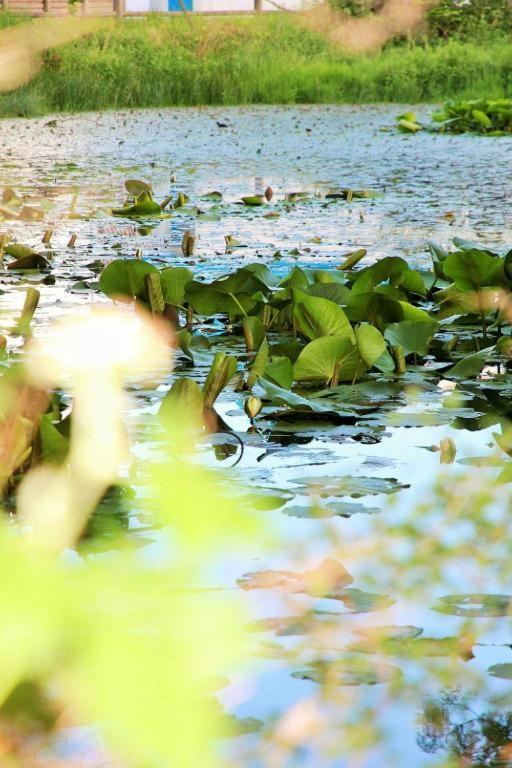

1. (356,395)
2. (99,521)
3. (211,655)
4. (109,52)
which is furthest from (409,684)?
(109,52)

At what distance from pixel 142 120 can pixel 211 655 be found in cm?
1032

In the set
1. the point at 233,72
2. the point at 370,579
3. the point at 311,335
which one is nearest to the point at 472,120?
the point at 233,72

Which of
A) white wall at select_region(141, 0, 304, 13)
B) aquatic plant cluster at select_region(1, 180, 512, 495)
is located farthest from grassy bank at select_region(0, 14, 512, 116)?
aquatic plant cluster at select_region(1, 180, 512, 495)

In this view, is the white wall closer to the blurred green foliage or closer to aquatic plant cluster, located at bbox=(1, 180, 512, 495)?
the blurred green foliage

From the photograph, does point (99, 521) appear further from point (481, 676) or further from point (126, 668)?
point (481, 676)

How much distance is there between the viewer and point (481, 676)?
110 cm

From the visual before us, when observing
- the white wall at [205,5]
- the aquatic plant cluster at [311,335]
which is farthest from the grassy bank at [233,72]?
the aquatic plant cluster at [311,335]

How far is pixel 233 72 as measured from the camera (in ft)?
44.3

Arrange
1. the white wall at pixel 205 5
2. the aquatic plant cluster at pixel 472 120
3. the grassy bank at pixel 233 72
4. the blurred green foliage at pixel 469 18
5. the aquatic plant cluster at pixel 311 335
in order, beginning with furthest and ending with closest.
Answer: the white wall at pixel 205 5
the blurred green foliage at pixel 469 18
the grassy bank at pixel 233 72
the aquatic plant cluster at pixel 472 120
the aquatic plant cluster at pixel 311 335

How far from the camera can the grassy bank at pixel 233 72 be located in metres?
12.5

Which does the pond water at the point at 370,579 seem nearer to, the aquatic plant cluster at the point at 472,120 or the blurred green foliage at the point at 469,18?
the aquatic plant cluster at the point at 472,120

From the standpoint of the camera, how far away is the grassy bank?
493 inches

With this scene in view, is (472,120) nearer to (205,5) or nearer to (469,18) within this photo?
(469,18)

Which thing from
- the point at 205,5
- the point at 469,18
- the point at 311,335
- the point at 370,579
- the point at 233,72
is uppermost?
the point at 370,579
